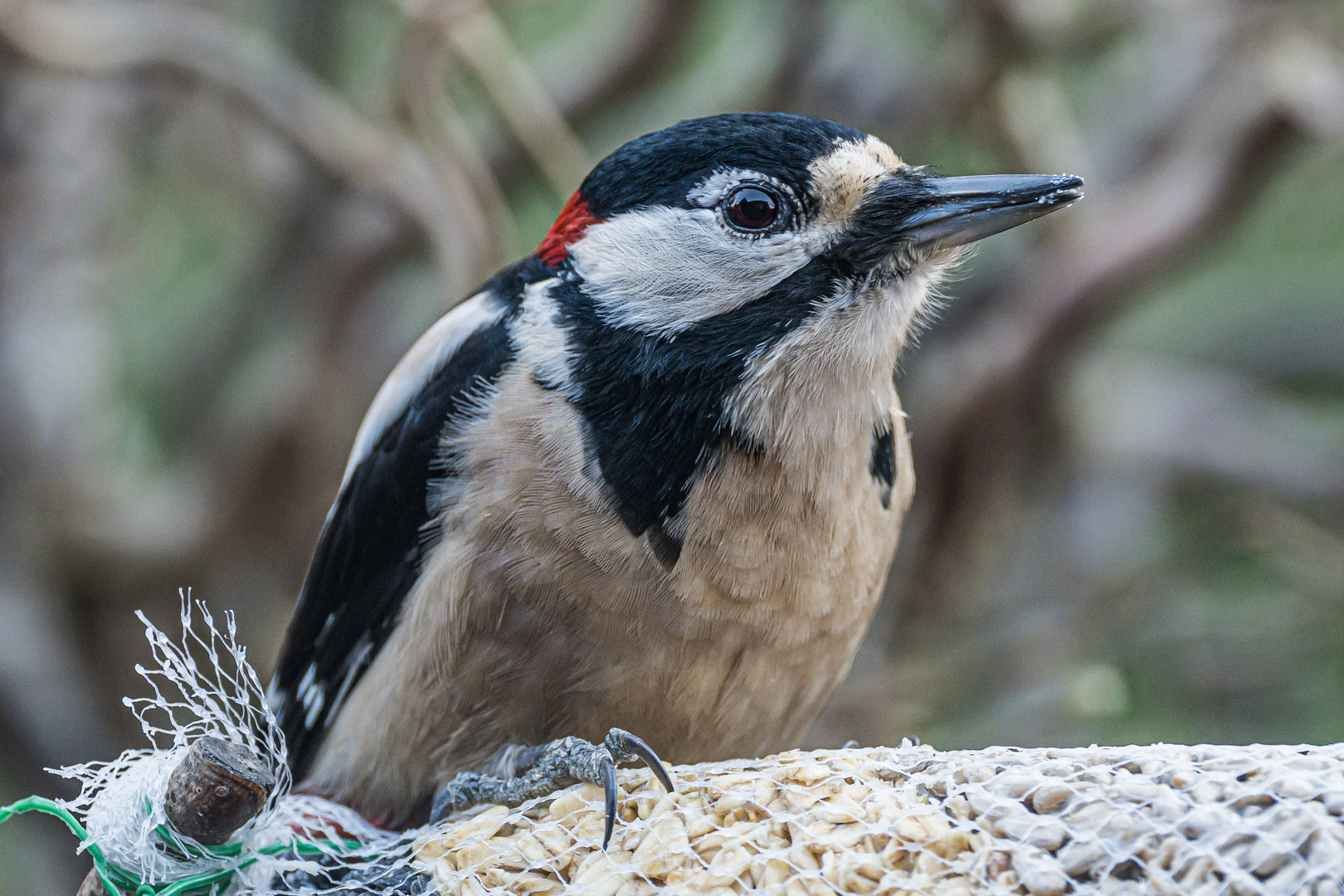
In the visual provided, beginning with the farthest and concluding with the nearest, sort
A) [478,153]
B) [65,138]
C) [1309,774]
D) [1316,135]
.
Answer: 1. [478,153]
2. [65,138]
3. [1316,135]
4. [1309,774]

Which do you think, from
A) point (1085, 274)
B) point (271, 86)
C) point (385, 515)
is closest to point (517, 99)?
point (271, 86)

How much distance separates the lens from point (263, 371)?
3865 mm

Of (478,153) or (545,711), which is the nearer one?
(545,711)

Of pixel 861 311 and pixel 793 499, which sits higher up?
pixel 861 311

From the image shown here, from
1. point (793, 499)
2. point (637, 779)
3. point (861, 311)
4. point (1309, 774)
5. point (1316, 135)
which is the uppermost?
point (1316, 135)

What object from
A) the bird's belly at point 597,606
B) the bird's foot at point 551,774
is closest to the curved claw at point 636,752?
the bird's foot at point 551,774

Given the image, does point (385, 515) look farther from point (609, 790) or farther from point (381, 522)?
point (609, 790)

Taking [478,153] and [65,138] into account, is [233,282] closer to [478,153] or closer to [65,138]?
[65,138]

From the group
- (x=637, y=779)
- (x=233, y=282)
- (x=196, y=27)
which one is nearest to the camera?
(x=637, y=779)

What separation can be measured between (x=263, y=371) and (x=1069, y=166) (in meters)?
2.46

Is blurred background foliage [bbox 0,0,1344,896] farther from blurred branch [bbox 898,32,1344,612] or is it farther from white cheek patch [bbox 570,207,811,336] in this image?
white cheek patch [bbox 570,207,811,336]

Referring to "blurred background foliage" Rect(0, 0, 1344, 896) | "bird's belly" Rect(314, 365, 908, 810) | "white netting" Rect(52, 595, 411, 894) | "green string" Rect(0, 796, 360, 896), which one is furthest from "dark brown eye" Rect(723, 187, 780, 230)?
"blurred background foliage" Rect(0, 0, 1344, 896)

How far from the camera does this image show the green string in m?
1.39

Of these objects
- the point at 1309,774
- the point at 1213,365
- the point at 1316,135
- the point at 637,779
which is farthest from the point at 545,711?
the point at 1213,365
